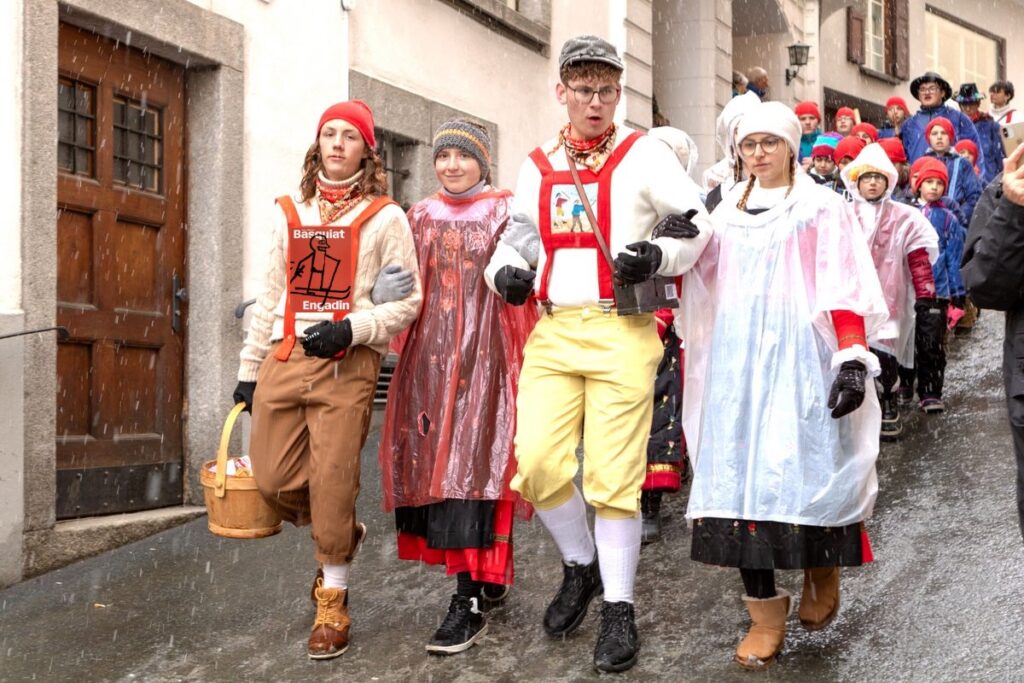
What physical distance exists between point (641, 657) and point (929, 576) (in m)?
1.37

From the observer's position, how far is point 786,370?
14.8 ft

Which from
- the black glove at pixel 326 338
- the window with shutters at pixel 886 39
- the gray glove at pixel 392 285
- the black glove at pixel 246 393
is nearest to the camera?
the black glove at pixel 326 338

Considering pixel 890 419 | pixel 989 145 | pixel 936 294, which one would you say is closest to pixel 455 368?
pixel 890 419

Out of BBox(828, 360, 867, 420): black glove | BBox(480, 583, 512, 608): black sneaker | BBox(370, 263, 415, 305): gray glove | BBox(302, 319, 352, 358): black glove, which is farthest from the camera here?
BBox(480, 583, 512, 608): black sneaker

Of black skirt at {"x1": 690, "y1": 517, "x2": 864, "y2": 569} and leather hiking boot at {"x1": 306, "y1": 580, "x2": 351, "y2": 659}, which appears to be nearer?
black skirt at {"x1": 690, "y1": 517, "x2": 864, "y2": 569}

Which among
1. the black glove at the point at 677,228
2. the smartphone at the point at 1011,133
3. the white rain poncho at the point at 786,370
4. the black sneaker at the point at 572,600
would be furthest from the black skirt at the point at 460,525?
the smartphone at the point at 1011,133

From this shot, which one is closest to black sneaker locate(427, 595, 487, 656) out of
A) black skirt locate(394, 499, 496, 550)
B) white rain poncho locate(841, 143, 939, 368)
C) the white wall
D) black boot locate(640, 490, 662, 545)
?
black skirt locate(394, 499, 496, 550)

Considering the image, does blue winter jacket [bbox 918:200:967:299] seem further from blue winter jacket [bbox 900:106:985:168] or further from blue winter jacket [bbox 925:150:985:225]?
blue winter jacket [bbox 900:106:985:168]

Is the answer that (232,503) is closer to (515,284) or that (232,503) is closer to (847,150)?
(515,284)

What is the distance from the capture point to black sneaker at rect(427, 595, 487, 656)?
4887 millimetres

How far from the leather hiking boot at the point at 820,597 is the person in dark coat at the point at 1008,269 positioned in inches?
46.8

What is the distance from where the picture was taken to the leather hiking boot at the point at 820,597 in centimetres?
464

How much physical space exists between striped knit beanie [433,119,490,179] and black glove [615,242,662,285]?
1.02 metres

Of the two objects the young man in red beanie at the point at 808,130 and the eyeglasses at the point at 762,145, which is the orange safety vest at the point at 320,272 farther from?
the young man in red beanie at the point at 808,130
